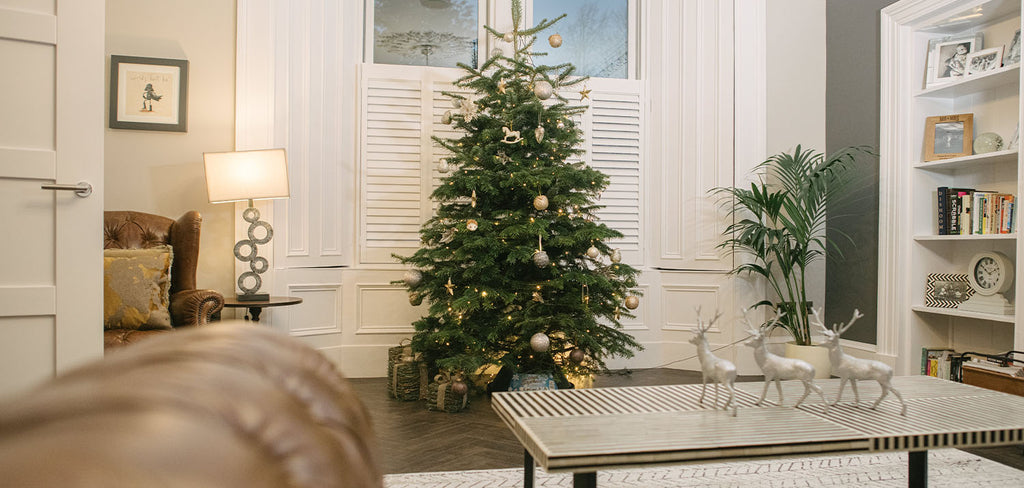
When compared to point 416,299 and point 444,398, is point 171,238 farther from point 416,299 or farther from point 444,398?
point 444,398

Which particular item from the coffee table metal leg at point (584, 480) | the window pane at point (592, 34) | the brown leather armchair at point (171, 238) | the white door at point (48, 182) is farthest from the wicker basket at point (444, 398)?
the window pane at point (592, 34)

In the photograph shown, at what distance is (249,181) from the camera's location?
3.72 m

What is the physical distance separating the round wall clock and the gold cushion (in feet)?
14.1

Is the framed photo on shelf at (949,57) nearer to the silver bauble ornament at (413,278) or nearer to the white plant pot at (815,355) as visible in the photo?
the white plant pot at (815,355)

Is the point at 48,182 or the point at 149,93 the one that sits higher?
the point at 149,93

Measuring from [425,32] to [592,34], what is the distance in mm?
1266

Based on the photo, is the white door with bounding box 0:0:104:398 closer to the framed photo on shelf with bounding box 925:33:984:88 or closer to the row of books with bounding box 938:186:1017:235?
the row of books with bounding box 938:186:1017:235

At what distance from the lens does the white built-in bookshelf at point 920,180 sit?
3.92m

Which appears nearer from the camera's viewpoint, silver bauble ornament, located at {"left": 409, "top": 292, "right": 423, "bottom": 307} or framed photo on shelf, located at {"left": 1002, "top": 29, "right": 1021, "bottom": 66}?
framed photo on shelf, located at {"left": 1002, "top": 29, "right": 1021, "bottom": 66}

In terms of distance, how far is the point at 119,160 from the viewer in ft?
12.8

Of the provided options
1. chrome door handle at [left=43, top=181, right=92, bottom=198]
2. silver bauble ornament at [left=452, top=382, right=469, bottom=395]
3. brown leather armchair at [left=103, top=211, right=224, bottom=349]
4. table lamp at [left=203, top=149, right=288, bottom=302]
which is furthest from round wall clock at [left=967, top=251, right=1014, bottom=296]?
chrome door handle at [left=43, top=181, right=92, bottom=198]

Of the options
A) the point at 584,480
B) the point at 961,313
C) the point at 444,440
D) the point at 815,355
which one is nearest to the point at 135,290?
the point at 444,440

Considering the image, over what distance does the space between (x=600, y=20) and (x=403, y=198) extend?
204 cm

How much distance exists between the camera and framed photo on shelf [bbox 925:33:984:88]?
3.91 metres
